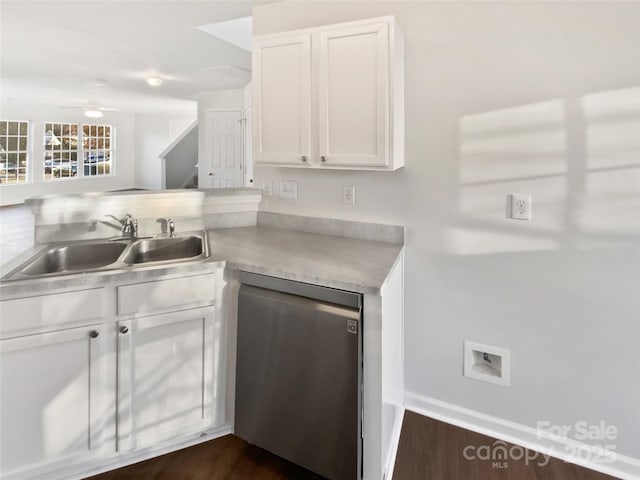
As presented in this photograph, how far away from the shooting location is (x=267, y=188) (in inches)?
105

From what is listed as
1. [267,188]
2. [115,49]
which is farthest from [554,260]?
[115,49]

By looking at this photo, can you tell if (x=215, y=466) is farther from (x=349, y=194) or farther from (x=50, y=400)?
(x=349, y=194)

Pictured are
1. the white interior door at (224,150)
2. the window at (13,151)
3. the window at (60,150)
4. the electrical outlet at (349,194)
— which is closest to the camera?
the electrical outlet at (349,194)

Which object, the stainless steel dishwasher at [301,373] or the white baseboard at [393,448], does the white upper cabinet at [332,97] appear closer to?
the stainless steel dishwasher at [301,373]

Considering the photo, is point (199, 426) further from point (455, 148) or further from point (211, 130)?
point (211, 130)

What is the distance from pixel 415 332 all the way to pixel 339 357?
0.76m

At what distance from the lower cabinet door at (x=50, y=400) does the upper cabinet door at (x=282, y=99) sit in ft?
4.01

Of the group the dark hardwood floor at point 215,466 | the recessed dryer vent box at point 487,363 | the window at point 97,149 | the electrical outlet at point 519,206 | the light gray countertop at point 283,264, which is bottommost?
the dark hardwood floor at point 215,466

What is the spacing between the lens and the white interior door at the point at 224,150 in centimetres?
669

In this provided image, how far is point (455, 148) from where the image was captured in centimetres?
202

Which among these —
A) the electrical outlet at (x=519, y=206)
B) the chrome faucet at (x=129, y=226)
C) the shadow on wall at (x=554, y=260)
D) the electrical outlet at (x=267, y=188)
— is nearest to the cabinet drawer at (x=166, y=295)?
the chrome faucet at (x=129, y=226)

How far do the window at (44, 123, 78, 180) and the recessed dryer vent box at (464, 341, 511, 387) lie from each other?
9.99 meters

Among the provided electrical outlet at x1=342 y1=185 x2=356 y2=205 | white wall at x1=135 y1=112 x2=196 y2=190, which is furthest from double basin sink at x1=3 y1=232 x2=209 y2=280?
white wall at x1=135 y1=112 x2=196 y2=190

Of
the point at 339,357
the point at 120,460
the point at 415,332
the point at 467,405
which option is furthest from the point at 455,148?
the point at 120,460
